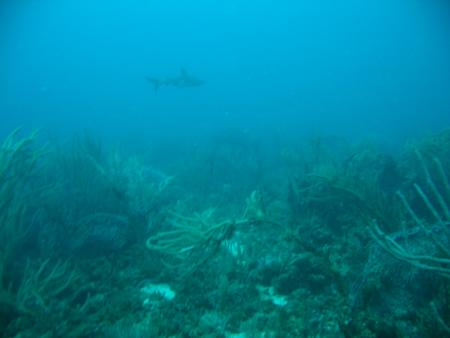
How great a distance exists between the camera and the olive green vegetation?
3838mm

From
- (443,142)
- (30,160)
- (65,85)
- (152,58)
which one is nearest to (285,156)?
(443,142)

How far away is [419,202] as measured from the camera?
6.73 meters

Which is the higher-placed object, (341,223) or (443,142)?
(341,223)

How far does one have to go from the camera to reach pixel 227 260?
515cm

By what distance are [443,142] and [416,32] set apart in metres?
209

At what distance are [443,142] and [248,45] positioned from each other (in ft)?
664

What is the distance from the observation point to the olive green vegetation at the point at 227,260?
3.84 m

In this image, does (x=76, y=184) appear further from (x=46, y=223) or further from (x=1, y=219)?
(x=1, y=219)

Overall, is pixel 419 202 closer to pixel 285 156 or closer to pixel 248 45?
pixel 285 156

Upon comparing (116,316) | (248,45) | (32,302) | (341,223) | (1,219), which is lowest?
(248,45)

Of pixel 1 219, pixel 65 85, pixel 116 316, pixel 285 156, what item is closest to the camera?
pixel 116 316

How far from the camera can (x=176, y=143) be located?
79.4 feet

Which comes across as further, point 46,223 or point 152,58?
point 152,58

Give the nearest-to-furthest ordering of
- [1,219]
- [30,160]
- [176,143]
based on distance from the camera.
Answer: [1,219] → [30,160] → [176,143]
